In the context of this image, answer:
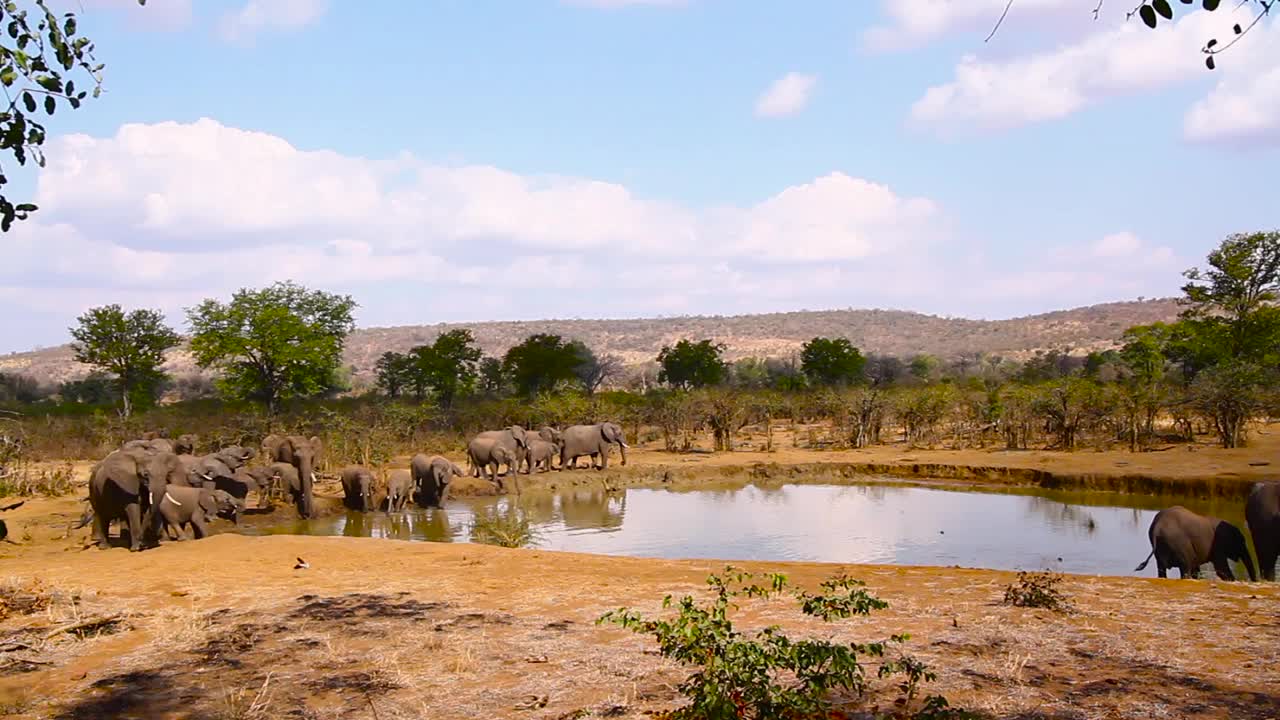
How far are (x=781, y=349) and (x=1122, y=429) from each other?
71.7 m

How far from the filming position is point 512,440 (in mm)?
24203

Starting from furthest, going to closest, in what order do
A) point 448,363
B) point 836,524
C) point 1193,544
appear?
point 448,363, point 836,524, point 1193,544

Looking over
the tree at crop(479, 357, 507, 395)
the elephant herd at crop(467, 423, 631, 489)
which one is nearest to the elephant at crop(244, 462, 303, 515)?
the elephant herd at crop(467, 423, 631, 489)

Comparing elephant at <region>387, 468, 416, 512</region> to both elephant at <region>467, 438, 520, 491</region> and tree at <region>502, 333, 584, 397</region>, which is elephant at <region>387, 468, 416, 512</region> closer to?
elephant at <region>467, 438, 520, 491</region>

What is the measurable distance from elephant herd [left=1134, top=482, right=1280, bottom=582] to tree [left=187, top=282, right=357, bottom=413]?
98.1 feet

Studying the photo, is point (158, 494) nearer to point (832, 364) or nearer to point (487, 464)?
point (487, 464)

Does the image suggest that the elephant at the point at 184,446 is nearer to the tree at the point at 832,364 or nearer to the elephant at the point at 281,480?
the elephant at the point at 281,480

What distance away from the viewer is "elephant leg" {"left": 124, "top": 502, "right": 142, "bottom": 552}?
42.9 ft

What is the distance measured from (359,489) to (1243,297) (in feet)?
107

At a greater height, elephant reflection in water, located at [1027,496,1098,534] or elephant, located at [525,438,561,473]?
elephant, located at [525,438,561,473]

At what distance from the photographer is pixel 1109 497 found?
63.2 feet

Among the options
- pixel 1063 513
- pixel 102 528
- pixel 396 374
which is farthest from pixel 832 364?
pixel 102 528

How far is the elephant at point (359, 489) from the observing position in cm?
1936

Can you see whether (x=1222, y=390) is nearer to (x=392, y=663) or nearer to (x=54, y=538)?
(x=392, y=663)
